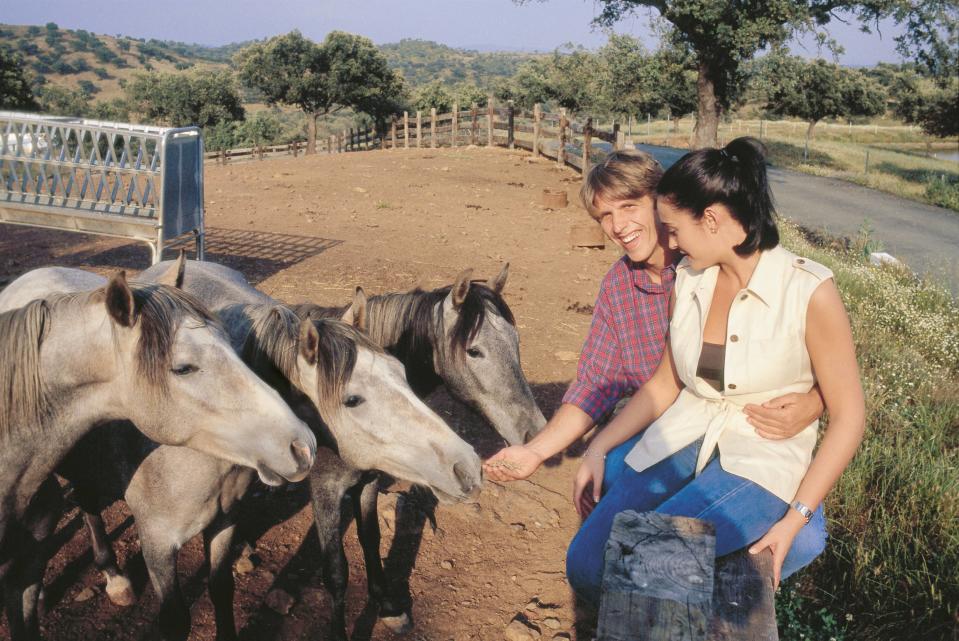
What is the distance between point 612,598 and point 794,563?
1111mm

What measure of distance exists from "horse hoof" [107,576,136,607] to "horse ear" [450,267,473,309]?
6.67 ft

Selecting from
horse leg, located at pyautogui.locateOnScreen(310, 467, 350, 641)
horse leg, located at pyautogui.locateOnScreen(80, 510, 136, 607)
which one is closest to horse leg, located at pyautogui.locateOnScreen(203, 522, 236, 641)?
horse leg, located at pyautogui.locateOnScreen(310, 467, 350, 641)

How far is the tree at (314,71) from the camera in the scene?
30969 millimetres

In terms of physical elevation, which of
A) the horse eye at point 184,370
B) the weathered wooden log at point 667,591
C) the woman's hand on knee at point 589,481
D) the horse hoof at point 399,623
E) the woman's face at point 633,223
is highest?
the woman's face at point 633,223

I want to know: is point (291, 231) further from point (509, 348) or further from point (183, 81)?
point (183, 81)

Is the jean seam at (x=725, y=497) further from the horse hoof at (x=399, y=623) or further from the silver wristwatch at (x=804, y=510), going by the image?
the horse hoof at (x=399, y=623)

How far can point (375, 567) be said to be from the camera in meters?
3.20

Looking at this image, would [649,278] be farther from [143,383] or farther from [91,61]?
[91,61]

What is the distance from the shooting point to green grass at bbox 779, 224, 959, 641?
9.64 feet

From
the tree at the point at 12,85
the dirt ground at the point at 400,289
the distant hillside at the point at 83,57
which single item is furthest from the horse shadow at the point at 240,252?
the distant hillside at the point at 83,57

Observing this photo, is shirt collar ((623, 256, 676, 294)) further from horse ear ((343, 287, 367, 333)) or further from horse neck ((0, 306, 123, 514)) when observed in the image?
horse neck ((0, 306, 123, 514))

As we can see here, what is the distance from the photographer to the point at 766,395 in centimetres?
216

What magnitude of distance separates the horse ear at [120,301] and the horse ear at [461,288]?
1366 millimetres

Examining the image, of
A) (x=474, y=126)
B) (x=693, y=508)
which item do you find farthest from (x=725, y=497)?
(x=474, y=126)
